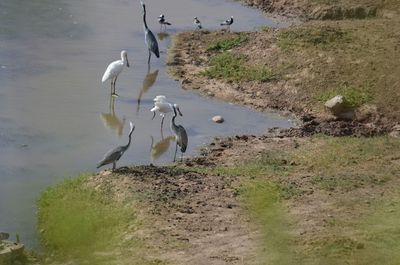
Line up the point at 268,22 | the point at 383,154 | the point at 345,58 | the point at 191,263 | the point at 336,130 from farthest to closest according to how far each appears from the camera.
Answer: the point at 268,22 < the point at 345,58 < the point at 336,130 < the point at 383,154 < the point at 191,263

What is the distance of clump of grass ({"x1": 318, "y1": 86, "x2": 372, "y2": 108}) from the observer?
1802 cm

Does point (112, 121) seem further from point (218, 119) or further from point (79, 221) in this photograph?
point (79, 221)

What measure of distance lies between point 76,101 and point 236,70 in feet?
13.8

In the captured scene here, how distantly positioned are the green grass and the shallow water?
0.97 feet

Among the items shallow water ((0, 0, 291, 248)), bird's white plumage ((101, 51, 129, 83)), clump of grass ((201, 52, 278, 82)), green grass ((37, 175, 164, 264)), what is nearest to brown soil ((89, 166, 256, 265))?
green grass ((37, 175, 164, 264))

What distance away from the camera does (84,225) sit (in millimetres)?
11625

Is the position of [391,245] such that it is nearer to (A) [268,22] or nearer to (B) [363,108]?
(B) [363,108]

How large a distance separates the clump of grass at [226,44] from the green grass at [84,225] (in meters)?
9.46

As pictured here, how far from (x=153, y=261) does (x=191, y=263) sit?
0.47 metres

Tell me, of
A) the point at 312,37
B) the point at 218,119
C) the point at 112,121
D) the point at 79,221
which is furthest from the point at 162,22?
the point at 79,221

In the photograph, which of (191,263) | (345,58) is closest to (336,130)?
(345,58)

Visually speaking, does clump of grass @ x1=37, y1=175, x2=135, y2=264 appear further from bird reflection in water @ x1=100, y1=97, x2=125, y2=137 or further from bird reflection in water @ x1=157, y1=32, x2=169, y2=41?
bird reflection in water @ x1=157, y1=32, x2=169, y2=41

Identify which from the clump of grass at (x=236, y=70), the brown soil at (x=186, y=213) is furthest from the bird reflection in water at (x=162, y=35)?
the brown soil at (x=186, y=213)

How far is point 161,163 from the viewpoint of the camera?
50.1 ft
